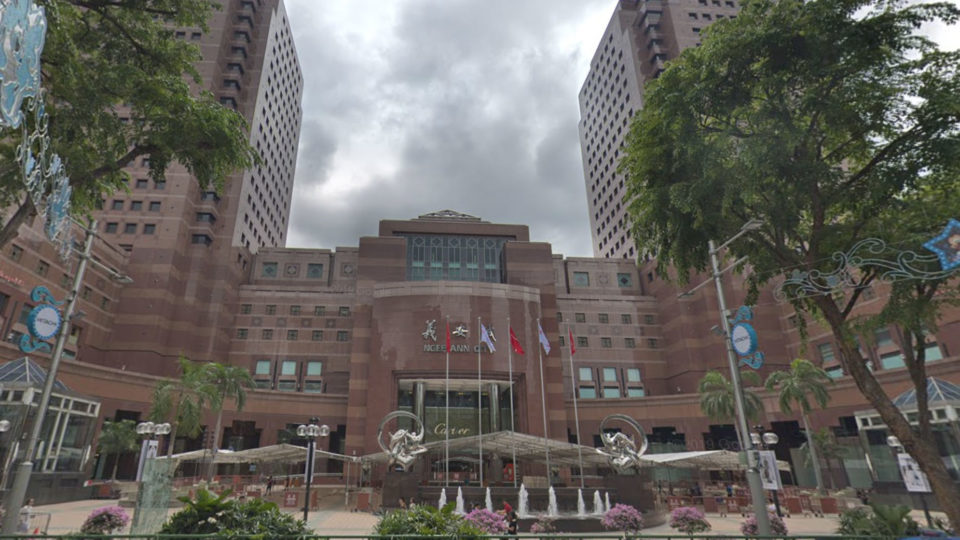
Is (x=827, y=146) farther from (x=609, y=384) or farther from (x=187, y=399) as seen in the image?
(x=609, y=384)

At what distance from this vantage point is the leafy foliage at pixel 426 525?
9.47 meters

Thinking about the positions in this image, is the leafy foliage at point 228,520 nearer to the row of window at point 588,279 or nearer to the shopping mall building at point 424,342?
the shopping mall building at point 424,342

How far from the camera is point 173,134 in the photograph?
17.8 m

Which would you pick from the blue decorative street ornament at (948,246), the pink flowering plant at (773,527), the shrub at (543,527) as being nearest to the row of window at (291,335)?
the shrub at (543,527)

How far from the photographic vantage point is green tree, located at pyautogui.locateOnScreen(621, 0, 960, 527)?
1444 centimetres

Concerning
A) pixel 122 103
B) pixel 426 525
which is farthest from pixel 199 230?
pixel 426 525

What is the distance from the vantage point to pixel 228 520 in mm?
9289

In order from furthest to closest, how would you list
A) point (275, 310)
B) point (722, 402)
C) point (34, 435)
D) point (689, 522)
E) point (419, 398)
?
point (275, 310) < point (419, 398) < point (722, 402) < point (689, 522) < point (34, 435)

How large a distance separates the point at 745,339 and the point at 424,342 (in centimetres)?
4247

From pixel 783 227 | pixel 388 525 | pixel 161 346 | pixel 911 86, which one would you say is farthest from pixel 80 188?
pixel 161 346

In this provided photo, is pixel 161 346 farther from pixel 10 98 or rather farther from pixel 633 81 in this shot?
pixel 633 81

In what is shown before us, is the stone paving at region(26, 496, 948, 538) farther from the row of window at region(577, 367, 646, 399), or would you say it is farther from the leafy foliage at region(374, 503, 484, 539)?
the row of window at region(577, 367, 646, 399)

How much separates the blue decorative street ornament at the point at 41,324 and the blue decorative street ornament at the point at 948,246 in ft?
75.1

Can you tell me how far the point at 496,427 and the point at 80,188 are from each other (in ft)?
150
